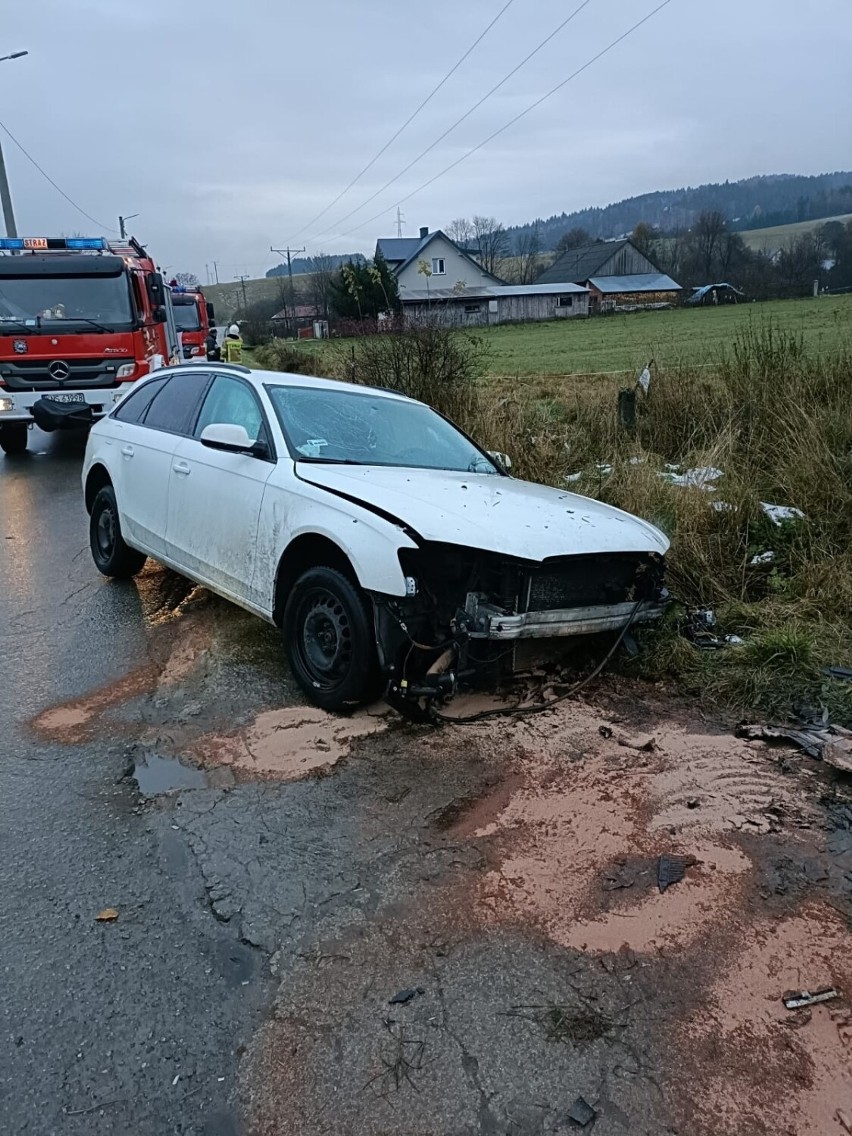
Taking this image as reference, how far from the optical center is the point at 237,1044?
2.27 meters

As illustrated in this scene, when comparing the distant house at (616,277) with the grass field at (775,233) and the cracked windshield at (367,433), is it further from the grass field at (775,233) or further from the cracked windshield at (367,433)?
the cracked windshield at (367,433)

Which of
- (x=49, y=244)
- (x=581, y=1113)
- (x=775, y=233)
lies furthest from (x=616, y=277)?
(x=581, y=1113)

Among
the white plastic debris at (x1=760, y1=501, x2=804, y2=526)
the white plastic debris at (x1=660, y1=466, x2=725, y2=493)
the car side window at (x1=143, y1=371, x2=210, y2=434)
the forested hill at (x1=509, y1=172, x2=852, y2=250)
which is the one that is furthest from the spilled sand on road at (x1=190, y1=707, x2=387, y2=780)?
the forested hill at (x1=509, y1=172, x2=852, y2=250)

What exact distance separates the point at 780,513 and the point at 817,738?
2912mm

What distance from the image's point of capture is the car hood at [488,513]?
384 centimetres

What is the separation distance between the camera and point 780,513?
6379mm

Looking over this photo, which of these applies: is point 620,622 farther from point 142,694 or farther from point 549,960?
point 142,694

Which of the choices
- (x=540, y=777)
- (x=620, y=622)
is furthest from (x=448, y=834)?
(x=620, y=622)

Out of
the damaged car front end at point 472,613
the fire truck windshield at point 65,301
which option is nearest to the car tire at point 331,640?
the damaged car front end at point 472,613

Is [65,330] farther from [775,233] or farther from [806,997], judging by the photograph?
[775,233]

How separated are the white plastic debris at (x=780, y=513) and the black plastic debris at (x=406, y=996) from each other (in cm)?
489

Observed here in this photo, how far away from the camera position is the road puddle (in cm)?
360

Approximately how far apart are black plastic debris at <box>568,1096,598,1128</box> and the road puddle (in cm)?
207

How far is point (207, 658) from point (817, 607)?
3830 mm
